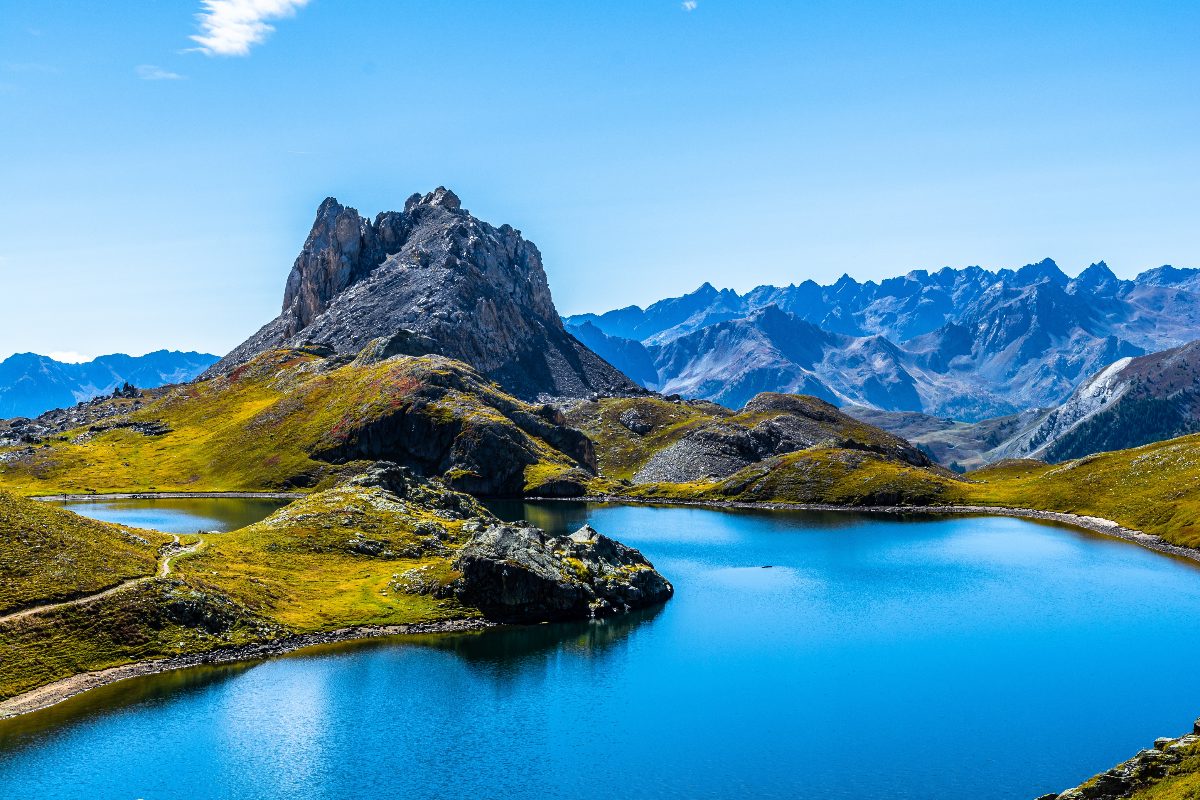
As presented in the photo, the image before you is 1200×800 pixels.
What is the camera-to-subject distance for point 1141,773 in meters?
51.6

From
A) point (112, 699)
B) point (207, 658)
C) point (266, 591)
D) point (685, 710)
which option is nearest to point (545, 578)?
point (266, 591)

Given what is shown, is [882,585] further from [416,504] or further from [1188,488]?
[1188,488]

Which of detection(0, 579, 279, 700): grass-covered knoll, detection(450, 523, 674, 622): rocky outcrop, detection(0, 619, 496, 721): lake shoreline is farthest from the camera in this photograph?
detection(450, 523, 674, 622): rocky outcrop

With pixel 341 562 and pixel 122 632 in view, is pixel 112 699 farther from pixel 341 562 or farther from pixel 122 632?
pixel 341 562

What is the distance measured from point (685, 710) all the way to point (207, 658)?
160 ft

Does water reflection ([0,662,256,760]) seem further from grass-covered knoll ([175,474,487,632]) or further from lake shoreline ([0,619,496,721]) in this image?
grass-covered knoll ([175,474,487,632])

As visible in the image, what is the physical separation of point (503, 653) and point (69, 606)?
43935 mm

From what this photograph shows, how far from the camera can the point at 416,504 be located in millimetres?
153375

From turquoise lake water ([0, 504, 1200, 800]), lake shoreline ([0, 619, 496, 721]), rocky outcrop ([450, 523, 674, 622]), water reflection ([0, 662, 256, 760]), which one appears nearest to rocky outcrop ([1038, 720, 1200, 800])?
turquoise lake water ([0, 504, 1200, 800])

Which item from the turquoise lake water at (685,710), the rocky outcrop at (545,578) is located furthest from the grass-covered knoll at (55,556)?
the rocky outcrop at (545,578)

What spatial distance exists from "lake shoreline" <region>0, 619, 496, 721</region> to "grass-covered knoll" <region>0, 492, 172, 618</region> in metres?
5.78

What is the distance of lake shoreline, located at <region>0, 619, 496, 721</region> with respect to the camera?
76.6 meters

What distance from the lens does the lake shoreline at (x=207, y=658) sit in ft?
251

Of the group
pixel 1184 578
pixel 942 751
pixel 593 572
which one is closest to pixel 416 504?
pixel 593 572
